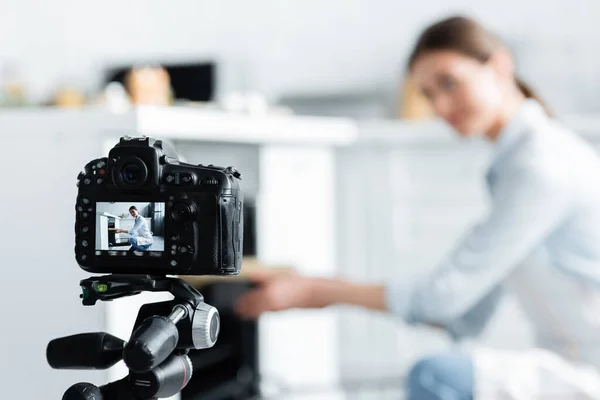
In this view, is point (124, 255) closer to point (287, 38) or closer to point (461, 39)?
point (461, 39)

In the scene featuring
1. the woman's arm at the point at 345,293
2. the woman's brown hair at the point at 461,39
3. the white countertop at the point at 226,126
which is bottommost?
the woman's arm at the point at 345,293

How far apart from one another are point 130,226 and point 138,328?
0.33 feet

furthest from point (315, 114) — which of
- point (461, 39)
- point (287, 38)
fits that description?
point (461, 39)

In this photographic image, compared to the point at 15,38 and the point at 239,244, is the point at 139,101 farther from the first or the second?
the point at 239,244

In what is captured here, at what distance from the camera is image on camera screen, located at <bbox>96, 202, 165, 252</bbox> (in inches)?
29.3

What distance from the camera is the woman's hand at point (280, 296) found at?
4.26ft

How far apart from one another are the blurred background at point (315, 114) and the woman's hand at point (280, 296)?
0.31m

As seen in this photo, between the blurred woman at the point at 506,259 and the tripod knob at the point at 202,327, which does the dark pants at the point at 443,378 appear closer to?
the blurred woman at the point at 506,259

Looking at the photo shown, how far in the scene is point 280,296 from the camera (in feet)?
4.28

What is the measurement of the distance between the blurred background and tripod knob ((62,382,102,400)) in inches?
24.8

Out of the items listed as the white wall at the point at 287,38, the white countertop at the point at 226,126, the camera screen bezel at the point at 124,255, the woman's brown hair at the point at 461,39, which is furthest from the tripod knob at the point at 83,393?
the white wall at the point at 287,38

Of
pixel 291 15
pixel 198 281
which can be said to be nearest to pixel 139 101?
pixel 198 281

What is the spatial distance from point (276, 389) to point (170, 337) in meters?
1.31

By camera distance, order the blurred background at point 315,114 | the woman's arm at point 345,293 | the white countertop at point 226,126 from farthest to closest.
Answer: the blurred background at point 315,114 → the woman's arm at point 345,293 → the white countertop at point 226,126
